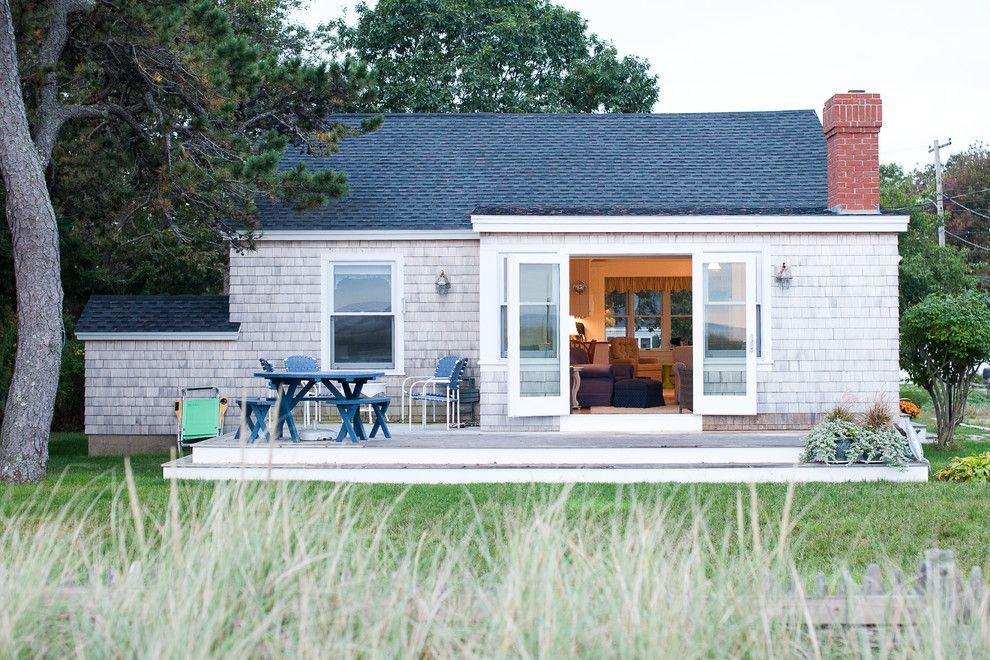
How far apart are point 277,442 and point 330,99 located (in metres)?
4.10

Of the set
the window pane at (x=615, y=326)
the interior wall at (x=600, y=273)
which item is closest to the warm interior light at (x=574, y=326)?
the interior wall at (x=600, y=273)

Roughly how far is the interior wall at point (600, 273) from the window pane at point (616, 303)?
14.7 inches

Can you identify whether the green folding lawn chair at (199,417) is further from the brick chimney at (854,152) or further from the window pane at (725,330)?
the brick chimney at (854,152)

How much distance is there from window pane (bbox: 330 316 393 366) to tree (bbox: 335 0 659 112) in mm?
11502

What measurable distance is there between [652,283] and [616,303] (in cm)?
76

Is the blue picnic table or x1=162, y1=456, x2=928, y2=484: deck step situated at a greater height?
the blue picnic table

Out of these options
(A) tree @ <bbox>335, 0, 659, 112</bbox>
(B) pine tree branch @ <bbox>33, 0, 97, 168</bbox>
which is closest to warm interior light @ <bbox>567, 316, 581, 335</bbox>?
(B) pine tree branch @ <bbox>33, 0, 97, 168</bbox>

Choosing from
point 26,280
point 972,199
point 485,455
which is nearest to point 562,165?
point 485,455

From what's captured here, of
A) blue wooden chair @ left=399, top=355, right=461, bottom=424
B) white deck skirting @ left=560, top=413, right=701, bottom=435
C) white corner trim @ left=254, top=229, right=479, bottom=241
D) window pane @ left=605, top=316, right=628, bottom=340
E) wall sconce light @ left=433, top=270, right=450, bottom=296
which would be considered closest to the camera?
white deck skirting @ left=560, top=413, right=701, bottom=435

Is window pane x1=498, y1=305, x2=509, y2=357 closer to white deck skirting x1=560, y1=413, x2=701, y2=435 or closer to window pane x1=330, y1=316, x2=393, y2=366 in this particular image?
white deck skirting x1=560, y1=413, x2=701, y2=435

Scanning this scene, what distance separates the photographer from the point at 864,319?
11.9 meters

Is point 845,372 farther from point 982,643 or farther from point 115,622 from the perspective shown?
point 115,622

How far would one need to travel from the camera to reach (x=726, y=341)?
11.6 meters

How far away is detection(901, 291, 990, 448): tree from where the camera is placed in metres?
12.5
